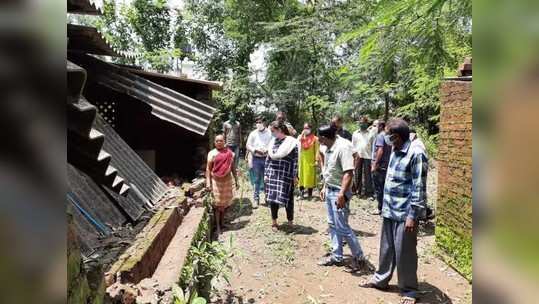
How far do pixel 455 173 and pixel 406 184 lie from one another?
4.60 ft

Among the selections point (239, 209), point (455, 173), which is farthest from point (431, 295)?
point (239, 209)

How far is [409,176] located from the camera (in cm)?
404

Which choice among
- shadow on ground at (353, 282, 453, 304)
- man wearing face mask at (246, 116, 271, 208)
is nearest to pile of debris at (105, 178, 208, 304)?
shadow on ground at (353, 282, 453, 304)

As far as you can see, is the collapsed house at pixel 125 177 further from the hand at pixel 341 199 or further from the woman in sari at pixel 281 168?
the hand at pixel 341 199

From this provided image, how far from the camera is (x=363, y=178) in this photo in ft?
32.4

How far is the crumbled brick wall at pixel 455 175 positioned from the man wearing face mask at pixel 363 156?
359cm

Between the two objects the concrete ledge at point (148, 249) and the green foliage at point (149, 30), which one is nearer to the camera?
the concrete ledge at point (148, 249)

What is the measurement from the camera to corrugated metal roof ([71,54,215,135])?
5125 millimetres

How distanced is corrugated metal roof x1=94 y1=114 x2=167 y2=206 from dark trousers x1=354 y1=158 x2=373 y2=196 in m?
5.50

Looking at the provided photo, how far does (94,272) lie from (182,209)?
3.23 metres

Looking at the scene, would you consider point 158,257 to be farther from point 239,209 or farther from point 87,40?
point 239,209

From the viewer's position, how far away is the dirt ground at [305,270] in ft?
14.9

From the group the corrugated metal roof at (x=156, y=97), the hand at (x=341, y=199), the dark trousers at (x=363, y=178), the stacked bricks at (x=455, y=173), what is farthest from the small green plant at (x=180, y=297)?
the dark trousers at (x=363, y=178)

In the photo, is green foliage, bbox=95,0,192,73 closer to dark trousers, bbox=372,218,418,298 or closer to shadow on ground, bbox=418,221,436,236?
shadow on ground, bbox=418,221,436,236
